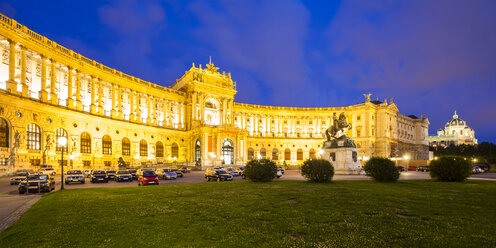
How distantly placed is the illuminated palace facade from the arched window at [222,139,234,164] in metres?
0.27

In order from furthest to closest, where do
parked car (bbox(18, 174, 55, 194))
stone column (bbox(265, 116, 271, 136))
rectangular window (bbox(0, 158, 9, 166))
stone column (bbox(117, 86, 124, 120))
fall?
stone column (bbox(265, 116, 271, 136))
stone column (bbox(117, 86, 124, 120))
rectangular window (bbox(0, 158, 9, 166))
parked car (bbox(18, 174, 55, 194))

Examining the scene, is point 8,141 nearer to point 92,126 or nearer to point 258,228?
point 92,126

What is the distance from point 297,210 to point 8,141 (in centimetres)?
4342

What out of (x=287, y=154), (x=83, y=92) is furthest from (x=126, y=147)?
(x=287, y=154)

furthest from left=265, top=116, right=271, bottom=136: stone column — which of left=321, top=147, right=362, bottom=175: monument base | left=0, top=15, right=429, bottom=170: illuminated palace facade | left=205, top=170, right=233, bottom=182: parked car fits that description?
left=205, top=170, right=233, bottom=182: parked car

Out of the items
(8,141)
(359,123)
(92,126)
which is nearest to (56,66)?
(92,126)

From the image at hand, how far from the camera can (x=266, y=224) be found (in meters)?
9.12

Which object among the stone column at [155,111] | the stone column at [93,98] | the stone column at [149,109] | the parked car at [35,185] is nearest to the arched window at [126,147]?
the stone column at [149,109]

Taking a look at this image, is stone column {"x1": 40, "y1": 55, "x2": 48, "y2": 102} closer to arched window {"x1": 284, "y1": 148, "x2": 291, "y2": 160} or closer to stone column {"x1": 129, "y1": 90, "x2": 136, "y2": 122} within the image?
stone column {"x1": 129, "y1": 90, "x2": 136, "y2": 122}

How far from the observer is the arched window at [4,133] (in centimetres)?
3694

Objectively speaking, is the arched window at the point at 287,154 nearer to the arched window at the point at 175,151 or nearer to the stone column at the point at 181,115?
the stone column at the point at 181,115

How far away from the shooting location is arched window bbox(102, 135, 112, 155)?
55.7 meters

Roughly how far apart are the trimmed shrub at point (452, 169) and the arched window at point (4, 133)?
5167 centimetres

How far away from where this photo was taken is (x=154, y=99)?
71125mm
